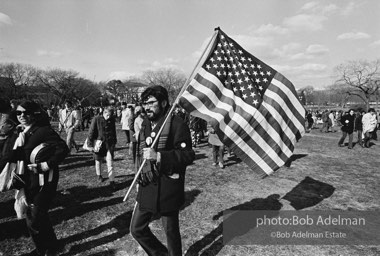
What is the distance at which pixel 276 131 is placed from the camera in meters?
3.51

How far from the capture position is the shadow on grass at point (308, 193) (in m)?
5.32

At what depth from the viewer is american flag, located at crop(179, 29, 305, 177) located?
327 cm

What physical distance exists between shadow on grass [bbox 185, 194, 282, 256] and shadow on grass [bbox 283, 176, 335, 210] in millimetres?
343

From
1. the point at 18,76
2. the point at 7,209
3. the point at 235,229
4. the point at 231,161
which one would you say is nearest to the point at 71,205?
the point at 7,209

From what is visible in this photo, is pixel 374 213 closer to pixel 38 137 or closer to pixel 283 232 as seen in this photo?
pixel 283 232

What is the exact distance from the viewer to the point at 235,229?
4160mm

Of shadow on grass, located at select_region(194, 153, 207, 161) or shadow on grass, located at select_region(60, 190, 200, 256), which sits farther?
shadow on grass, located at select_region(194, 153, 207, 161)

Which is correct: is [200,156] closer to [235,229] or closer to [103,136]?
[103,136]

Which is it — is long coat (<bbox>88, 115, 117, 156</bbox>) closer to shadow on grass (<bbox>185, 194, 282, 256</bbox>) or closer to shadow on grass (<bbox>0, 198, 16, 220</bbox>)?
shadow on grass (<bbox>0, 198, 16, 220</bbox>)

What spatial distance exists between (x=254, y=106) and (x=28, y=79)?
181 feet

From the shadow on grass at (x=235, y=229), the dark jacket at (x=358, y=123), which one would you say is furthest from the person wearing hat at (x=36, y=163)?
the dark jacket at (x=358, y=123)

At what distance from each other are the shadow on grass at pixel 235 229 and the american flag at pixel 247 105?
1.25 metres

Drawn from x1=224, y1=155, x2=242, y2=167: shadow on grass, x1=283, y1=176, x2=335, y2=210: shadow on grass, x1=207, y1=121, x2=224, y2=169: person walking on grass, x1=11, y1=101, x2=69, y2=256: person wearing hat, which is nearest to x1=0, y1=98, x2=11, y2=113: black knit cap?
x1=11, y1=101, x2=69, y2=256: person wearing hat

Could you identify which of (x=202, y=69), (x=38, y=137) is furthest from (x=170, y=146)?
(x=38, y=137)
